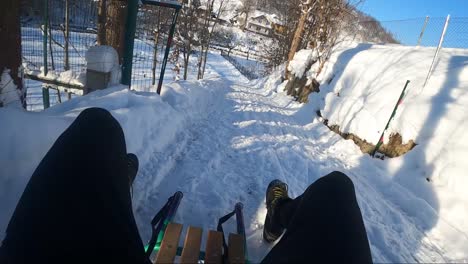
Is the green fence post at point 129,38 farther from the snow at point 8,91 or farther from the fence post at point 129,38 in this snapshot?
the snow at point 8,91

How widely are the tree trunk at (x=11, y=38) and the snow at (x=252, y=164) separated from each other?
0.76 meters

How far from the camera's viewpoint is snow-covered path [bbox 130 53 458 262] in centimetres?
365

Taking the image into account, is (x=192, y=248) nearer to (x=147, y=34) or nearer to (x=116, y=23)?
(x=116, y=23)

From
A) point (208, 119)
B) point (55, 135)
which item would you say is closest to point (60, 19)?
point (208, 119)

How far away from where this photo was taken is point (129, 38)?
5.43m

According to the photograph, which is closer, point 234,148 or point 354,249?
point 354,249

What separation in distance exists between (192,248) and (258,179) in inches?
101

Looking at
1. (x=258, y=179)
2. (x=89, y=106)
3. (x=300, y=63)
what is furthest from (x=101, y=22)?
(x=300, y=63)

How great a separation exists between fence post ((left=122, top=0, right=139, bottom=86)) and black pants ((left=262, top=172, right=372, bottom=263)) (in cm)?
466

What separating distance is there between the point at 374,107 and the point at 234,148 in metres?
5.13

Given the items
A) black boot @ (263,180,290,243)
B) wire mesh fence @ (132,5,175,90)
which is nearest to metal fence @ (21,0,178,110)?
wire mesh fence @ (132,5,175,90)

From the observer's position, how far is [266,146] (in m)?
6.48

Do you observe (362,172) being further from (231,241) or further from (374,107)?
(231,241)

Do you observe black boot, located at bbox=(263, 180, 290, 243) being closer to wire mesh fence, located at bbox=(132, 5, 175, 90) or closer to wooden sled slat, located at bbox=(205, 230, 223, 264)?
wooden sled slat, located at bbox=(205, 230, 223, 264)
